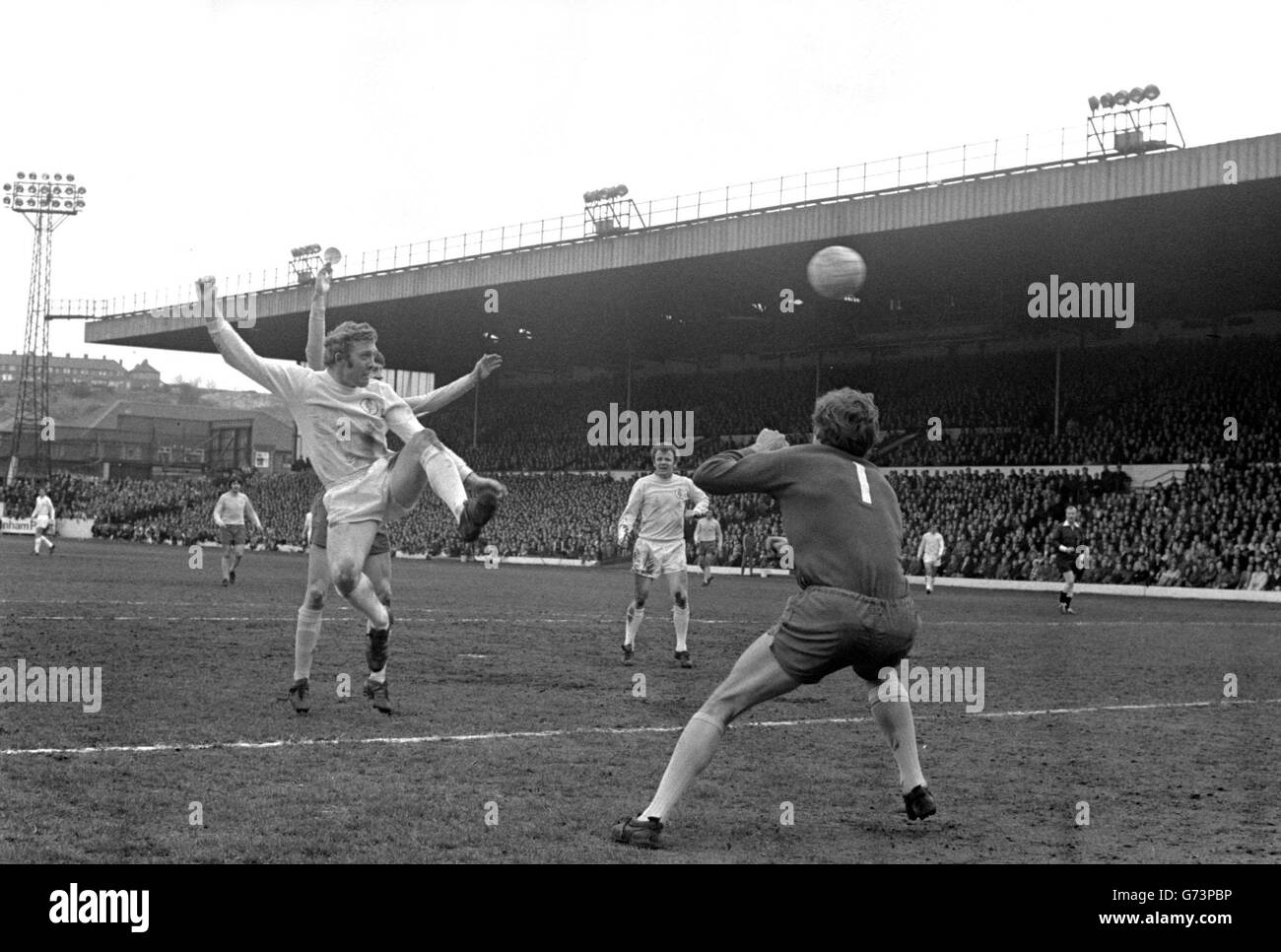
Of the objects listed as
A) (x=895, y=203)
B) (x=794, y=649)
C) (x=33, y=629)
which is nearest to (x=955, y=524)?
(x=895, y=203)

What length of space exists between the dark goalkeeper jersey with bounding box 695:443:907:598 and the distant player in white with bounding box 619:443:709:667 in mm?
7619

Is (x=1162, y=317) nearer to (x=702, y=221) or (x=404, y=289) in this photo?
(x=702, y=221)

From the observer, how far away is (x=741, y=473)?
235 inches

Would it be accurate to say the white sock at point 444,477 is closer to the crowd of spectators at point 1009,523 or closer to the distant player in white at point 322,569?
the distant player in white at point 322,569

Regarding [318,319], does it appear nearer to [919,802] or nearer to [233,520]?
[919,802]

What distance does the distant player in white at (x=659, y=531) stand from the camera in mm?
13750

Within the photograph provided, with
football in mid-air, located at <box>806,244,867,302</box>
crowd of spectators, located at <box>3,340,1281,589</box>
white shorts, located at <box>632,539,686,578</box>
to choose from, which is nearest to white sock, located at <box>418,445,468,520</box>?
white shorts, located at <box>632,539,686,578</box>

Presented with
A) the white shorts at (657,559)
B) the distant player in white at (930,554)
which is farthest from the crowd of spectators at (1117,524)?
the white shorts at (657,559)

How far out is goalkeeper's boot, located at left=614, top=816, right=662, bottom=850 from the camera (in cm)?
567

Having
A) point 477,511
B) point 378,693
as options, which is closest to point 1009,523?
point 378,693

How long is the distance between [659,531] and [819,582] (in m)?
8.02

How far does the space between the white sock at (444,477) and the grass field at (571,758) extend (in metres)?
1.40

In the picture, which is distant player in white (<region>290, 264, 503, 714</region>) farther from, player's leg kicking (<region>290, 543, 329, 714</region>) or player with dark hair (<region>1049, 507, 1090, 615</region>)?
player with dark hair (<region>1049, 507, 1090, 615</region>)

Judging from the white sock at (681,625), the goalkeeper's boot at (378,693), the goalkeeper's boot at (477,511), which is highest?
the goalkeeper's boot at (477,511)
